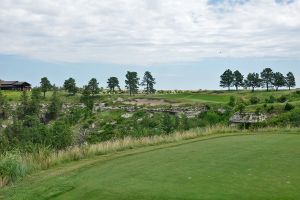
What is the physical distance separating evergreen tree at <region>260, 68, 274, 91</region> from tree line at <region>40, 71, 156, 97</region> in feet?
108

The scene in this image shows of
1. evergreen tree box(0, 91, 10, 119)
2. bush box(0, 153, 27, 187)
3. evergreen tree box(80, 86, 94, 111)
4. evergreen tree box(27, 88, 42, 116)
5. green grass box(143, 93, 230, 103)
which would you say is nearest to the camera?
bush box(0, 153, 27, 187)

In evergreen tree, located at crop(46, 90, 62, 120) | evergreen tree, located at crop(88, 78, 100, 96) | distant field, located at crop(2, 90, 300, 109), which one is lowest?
evergreen tree, located at crop(46, 90, 62, 120)

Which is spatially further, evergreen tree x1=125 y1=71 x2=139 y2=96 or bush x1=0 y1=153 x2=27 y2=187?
evergreen tree x1=125 y1=71 x2=139 y2=96

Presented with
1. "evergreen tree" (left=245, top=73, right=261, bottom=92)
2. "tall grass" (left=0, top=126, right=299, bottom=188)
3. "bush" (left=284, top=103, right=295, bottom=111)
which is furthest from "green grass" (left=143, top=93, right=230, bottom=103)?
"tall grass" (left=0, top=126, right=299, bottom=188)

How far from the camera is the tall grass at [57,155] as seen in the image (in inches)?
548

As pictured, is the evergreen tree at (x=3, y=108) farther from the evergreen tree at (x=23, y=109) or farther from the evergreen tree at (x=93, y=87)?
the evergreen tree at (x=93, y=87)

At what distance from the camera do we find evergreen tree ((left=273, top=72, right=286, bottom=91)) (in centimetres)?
→ 10261

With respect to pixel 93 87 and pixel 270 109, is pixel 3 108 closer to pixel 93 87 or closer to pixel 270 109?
pixel 93 87

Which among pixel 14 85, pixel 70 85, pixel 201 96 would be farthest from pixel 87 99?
pixel 14 85

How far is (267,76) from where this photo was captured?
4092 inches

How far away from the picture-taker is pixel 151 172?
12.1 meters

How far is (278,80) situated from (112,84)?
45.0m

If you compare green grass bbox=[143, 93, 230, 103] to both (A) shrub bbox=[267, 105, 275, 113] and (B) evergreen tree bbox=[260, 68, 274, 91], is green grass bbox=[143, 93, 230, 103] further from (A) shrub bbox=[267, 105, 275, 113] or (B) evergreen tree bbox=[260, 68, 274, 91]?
(A) shrub bbox=[267, 105, 275, 113]

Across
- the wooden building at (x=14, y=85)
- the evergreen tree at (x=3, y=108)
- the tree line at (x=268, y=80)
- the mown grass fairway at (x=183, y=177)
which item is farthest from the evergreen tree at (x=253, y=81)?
the mown grass fairway at (x=183, y=177)
